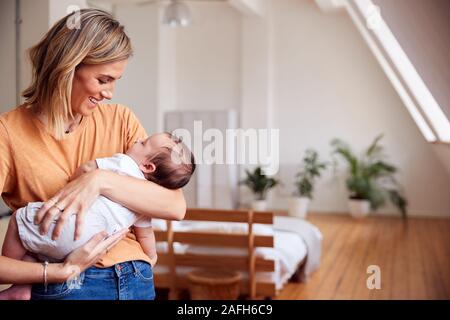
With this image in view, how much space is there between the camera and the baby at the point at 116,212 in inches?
37.9

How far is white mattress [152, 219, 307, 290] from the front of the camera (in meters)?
2.96

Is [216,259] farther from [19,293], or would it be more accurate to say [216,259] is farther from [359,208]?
[359,208]

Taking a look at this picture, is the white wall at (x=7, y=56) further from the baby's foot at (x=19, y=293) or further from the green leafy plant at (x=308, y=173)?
the green leafy plant at (x=308, y=173)

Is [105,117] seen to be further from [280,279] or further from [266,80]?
[266,80]

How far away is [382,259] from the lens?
405 centimetres

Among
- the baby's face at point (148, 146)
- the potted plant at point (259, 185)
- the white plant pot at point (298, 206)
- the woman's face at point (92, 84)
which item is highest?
the potted plant at point (259, 185)

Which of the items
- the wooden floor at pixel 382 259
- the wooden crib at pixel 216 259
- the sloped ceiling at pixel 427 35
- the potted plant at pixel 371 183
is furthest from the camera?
the potted plant at pixel 371 183

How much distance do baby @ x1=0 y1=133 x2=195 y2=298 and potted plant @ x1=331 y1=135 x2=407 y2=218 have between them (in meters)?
5.03

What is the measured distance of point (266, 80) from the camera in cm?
645

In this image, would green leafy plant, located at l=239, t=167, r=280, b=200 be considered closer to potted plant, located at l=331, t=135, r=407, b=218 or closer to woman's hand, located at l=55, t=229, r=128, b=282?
potted plant, located at l=331, t=135, r=407, b=218

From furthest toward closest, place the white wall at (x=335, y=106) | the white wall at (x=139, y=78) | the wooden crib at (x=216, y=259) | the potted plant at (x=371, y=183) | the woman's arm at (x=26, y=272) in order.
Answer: the white wall at (x=335, y=106), the potted plant at (x=371, y=183), the wooden crib at (x=216, y=259), the white wall at (x=139, y=78), the woman's arm at (x=26, y=272)

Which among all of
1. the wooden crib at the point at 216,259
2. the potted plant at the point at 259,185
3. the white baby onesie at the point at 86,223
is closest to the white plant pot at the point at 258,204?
the potted plant at the point at 259,185
